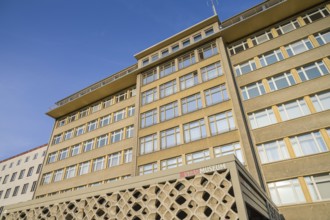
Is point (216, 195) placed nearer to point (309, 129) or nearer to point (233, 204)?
point (233, 204)

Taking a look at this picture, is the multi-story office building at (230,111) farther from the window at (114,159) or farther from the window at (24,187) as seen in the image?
the window at (24,187)

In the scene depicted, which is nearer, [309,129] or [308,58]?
[309,129]

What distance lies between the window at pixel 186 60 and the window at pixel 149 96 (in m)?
4.32

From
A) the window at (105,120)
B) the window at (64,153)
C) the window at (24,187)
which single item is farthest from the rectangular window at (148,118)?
the window at (24,187)

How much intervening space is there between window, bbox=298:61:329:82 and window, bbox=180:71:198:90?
9.64 m

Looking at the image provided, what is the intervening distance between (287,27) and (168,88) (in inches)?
536

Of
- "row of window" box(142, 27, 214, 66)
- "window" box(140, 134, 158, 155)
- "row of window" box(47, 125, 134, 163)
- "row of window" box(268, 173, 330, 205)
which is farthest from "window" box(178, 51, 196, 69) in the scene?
"row of window" box(268, 173, 330, 205)

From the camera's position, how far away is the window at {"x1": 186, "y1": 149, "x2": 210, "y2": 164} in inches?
741

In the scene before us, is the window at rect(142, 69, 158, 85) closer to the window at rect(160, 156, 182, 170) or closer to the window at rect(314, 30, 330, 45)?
the window at rect(160, 156, 182, 170)

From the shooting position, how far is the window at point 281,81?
1897 cm

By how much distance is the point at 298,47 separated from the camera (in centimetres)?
2016

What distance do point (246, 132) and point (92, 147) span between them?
1976 cm

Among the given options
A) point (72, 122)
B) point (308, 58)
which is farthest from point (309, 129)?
point (72, 122)

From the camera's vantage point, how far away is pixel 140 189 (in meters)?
8.77
